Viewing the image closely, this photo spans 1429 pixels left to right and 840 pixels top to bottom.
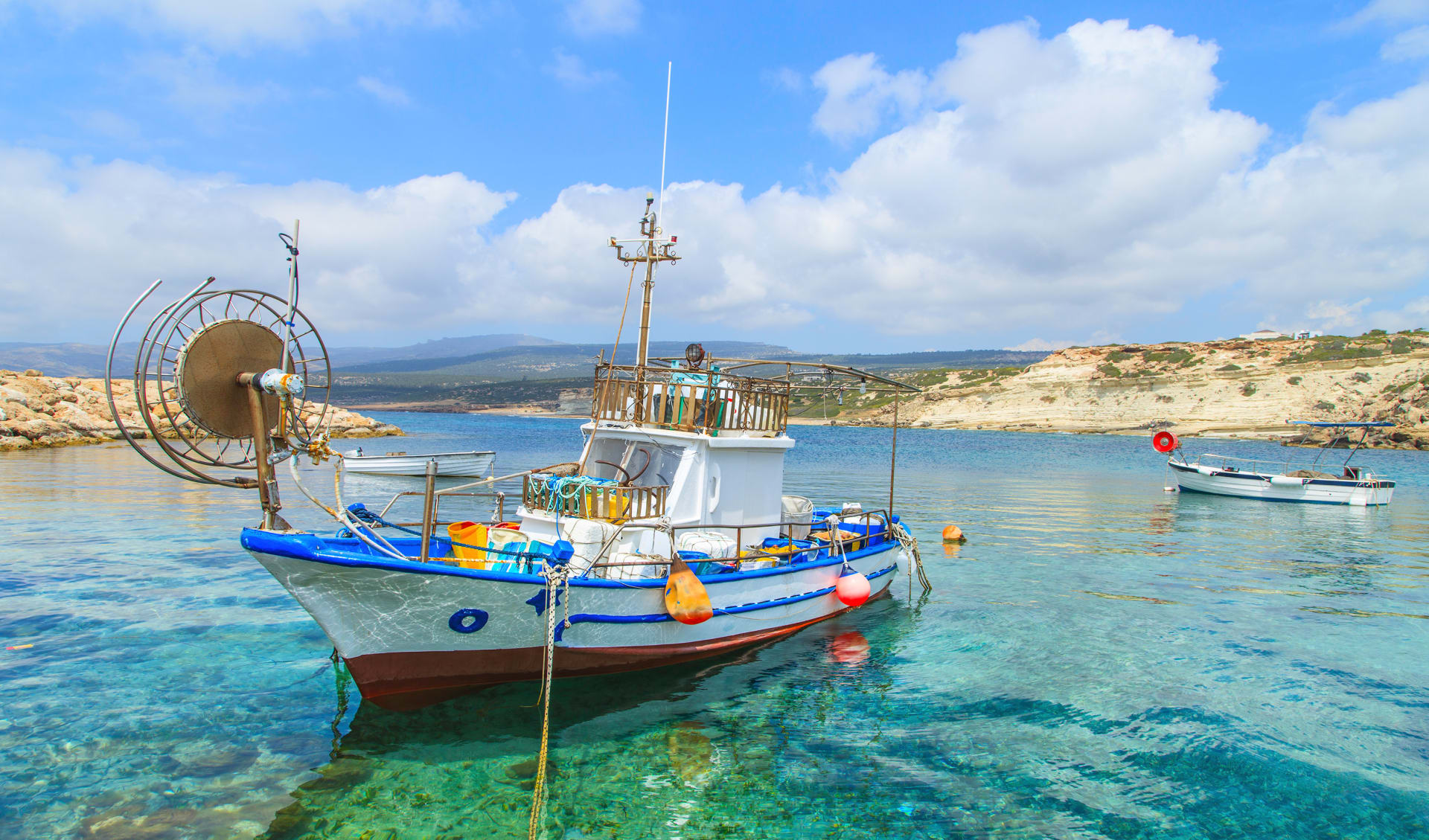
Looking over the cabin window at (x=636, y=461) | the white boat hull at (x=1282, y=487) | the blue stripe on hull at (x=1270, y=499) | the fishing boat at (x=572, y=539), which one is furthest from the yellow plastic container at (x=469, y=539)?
the blue stripe on hull at (x=1270, y=499)

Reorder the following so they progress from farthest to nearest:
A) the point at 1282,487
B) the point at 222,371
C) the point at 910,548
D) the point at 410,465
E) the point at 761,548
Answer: the point at 410,465 → the point at 1282,487 → the point at 910,548 → the point at 761,548 → the point at 222,371

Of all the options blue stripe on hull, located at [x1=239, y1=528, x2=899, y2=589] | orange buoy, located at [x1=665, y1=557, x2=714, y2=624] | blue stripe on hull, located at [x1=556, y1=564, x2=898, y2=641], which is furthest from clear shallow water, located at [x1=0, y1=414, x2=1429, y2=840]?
blue stripe on hull, located at [x1=239, y1=528, x2=899, y2=589]

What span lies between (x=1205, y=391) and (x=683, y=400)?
9837cm

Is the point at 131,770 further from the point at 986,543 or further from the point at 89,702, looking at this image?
the point at 986,543

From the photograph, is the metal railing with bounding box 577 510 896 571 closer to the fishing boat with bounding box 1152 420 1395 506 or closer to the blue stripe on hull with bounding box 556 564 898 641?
the blue stripe on hull with bounding box 556 564 898 641

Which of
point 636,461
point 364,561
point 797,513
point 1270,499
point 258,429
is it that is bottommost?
point 1270,499

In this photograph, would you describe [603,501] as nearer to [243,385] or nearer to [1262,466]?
[243,385]

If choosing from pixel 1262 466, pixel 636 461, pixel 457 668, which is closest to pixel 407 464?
pixel 636 461

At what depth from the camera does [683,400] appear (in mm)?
12719

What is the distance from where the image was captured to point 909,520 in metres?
27.4

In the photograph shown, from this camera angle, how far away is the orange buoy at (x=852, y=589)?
13.8 metres

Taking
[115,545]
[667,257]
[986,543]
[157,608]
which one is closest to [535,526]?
[667,257]

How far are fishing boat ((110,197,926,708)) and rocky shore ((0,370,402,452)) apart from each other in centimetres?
3836

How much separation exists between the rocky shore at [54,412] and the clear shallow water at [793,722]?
31605mm
